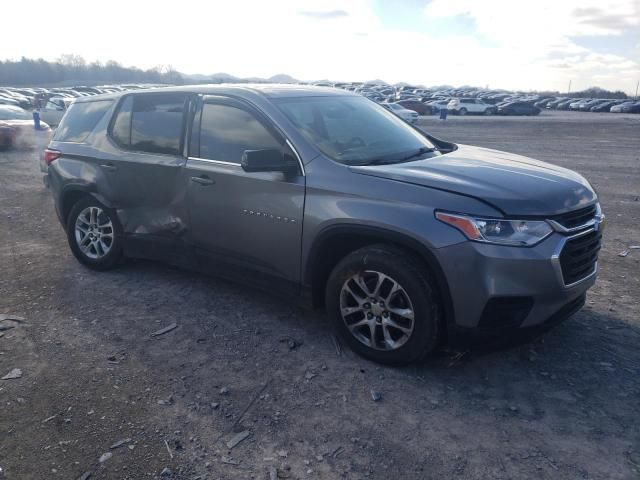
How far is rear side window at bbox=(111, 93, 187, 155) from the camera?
4.67 metres

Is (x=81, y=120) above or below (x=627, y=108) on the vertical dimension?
below

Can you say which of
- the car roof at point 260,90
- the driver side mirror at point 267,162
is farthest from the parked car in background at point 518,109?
the driver side mirror at point 267,162

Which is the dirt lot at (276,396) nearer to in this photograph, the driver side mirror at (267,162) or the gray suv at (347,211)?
the gray suv at (347,211)

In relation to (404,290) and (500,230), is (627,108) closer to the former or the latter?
(500,230)

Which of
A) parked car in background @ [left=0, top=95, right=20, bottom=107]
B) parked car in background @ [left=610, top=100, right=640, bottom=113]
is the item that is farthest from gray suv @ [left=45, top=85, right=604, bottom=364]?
parked car in background @ [left=610, top=100, right=640, bottom=113]

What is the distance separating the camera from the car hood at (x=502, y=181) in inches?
126

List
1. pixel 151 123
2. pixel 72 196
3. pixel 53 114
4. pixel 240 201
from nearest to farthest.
A: pixel 240 201 < pixel 151 123 < pixel 72 196 < pixel 53 114

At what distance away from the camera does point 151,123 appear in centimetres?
493

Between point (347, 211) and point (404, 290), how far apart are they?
2.10 feet

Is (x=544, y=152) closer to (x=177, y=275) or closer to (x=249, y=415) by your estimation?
(x=177, y=275)

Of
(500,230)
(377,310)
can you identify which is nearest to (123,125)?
(377,310)

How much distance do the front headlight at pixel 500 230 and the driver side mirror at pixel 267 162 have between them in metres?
1.26

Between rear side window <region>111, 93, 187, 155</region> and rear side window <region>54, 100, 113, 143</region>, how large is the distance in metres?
0.34

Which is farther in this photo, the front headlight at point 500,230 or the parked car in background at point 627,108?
the parked car in background at point 627,108
